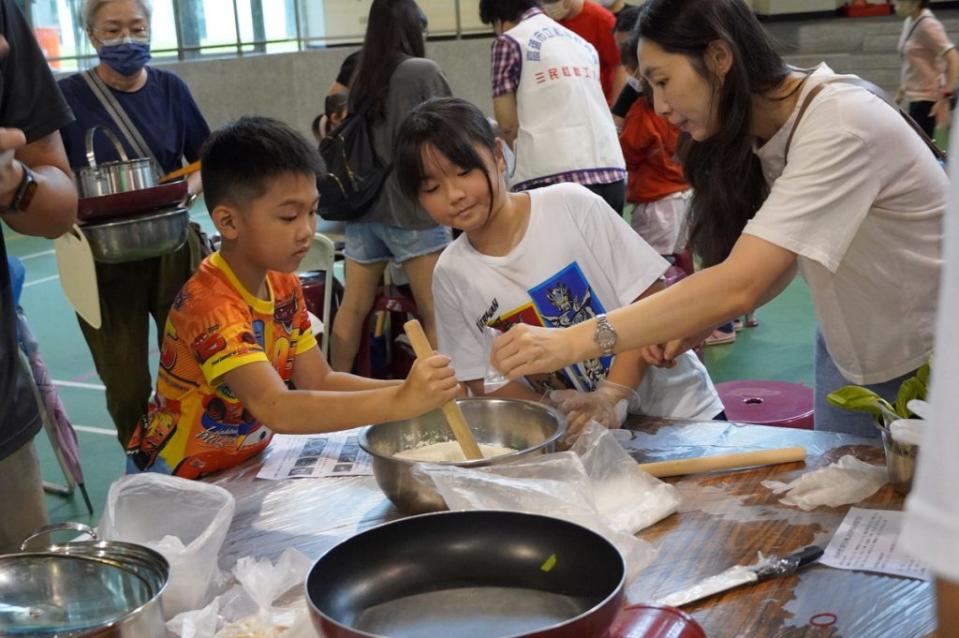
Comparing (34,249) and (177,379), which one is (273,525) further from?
(34,249)

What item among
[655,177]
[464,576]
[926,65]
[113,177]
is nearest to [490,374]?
[464,576]

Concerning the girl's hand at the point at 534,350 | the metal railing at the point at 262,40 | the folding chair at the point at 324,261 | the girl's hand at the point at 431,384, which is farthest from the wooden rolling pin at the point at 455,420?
the metal railing at the point at 262,40

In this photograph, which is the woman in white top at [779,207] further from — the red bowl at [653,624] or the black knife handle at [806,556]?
the red bowl at [653,624]

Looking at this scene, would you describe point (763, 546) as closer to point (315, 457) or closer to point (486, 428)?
point (486, 428)

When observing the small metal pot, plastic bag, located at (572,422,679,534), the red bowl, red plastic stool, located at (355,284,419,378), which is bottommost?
red plastic stool, located at (355,284,419,378)

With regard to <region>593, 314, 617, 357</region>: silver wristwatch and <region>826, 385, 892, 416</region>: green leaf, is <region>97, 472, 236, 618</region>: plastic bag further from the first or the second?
<region>826, 385, 892, 416</region>: green leaf

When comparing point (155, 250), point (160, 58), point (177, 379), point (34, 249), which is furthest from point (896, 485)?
point (160, 58)

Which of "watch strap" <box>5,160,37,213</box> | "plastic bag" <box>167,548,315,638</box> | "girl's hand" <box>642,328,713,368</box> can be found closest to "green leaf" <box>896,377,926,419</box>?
"girl's hand" <box>642,328,713,368</box>

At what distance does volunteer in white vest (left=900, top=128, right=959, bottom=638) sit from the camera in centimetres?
50

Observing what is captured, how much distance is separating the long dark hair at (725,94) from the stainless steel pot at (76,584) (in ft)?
3.74

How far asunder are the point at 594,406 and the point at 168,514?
29.1 inches

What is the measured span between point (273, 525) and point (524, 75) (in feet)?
9.18

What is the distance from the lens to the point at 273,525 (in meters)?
1.57

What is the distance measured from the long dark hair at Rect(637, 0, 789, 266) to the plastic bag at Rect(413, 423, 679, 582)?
1.82ft
